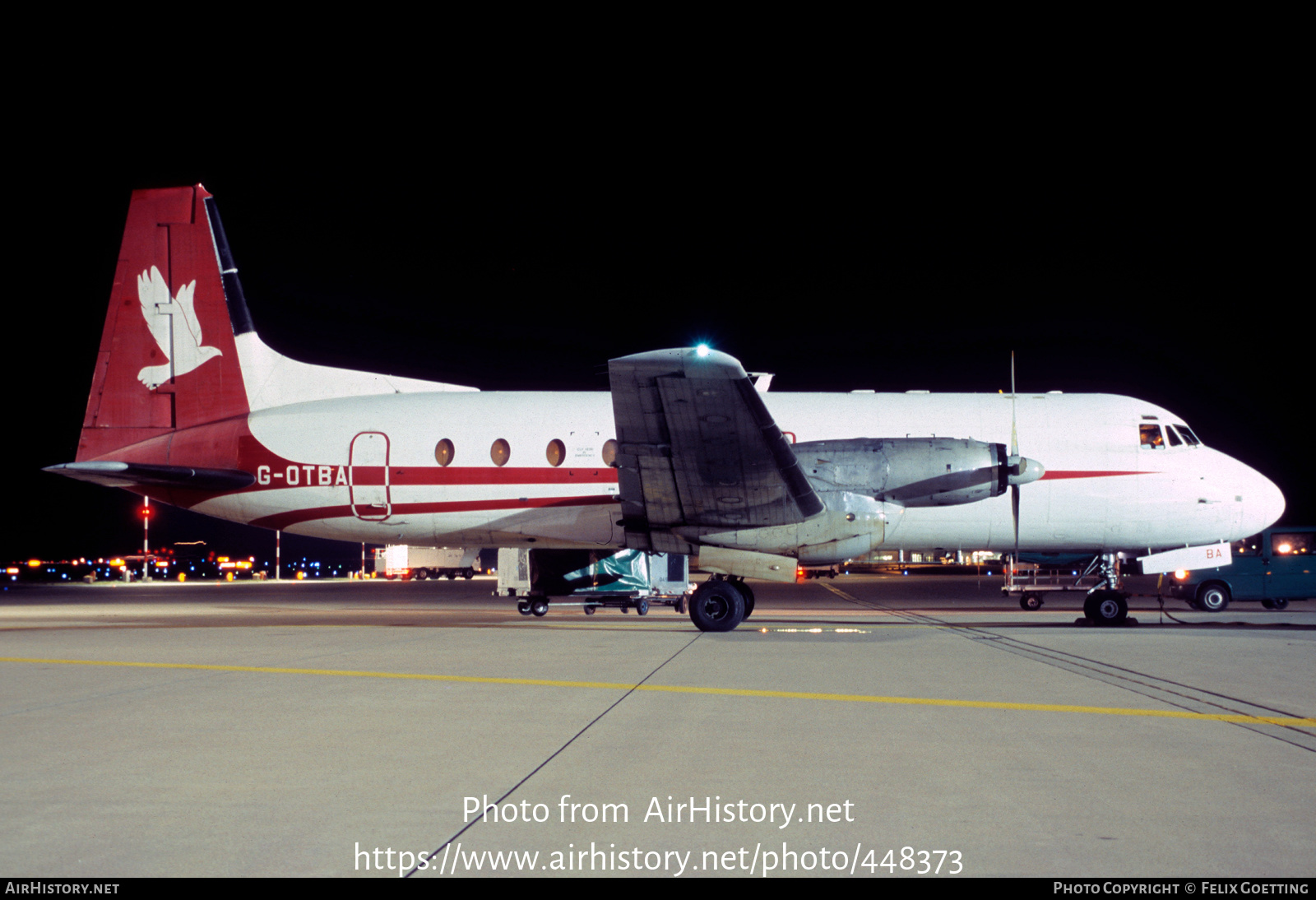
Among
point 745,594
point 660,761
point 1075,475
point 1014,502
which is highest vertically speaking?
point 1075,475

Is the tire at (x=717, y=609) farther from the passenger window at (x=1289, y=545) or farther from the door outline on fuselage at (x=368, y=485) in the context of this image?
the passenger window at (x=1289, y=545)

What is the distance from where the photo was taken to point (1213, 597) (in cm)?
2523

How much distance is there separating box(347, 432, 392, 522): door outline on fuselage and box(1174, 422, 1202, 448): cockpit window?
16056mm

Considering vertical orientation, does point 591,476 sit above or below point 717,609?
above

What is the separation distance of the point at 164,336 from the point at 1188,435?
21.3 m

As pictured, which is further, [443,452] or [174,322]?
[174,322]

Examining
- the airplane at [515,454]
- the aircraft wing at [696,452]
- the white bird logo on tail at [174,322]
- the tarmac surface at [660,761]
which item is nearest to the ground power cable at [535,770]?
the tarmac surface at [660,761]

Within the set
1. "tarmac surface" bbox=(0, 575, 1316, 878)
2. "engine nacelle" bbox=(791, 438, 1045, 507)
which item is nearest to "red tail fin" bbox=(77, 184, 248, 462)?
"tarmac surface" bbox=(0, 575, 1316, 878)

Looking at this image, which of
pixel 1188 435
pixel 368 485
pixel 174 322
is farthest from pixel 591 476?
pixel 1188 435

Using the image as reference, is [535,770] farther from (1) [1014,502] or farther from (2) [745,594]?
(1) [1014,502]

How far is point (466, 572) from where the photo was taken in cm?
6681

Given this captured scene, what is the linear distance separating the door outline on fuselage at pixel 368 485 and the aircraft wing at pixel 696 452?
5.04 meters

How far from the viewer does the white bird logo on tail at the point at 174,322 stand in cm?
1938

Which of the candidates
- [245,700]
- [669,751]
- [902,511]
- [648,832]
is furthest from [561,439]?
[648,832]
